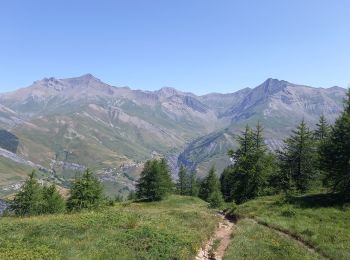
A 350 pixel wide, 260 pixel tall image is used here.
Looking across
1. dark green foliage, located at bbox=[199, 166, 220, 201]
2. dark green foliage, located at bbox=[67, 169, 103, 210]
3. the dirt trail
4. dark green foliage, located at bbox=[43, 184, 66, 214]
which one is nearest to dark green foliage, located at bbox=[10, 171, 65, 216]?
dark green foliage, located at bbox=[43, 184, 66, 214]

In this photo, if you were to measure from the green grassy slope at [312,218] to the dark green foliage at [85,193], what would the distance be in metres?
27.4

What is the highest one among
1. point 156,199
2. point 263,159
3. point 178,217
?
point 263,159

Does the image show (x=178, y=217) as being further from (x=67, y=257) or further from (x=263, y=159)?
(x=263, y=159)

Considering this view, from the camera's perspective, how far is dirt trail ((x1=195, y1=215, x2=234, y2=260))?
936 inches

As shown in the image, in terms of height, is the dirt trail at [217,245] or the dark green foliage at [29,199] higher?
the dirt trail at [217,245]

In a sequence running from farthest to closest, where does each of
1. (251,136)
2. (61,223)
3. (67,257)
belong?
(251,136) < (61,223) < (67,257)

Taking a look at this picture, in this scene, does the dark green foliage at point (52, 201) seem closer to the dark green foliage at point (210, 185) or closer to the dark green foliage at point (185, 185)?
the dark green foliage at point (210, 185)

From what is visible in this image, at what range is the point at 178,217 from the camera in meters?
35.6

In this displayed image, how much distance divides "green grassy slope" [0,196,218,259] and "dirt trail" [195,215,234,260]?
544 mm

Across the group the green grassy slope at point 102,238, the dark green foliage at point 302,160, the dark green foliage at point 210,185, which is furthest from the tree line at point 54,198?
the dark green foliage at point 210,185

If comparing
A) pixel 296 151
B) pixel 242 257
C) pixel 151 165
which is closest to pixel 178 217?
pixel 242 257

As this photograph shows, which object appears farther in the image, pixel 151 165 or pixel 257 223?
pixel 151 165

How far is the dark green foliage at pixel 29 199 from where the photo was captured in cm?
6946

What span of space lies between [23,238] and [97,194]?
3982 cm
